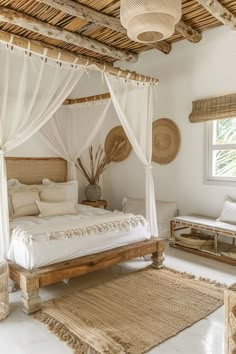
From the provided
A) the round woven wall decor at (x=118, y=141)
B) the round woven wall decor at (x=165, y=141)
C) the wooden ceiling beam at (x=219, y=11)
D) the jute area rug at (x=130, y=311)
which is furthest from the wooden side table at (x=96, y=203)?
the wooden ceiling beam at (x=219, y=11)

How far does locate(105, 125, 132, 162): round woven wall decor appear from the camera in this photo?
5305 millimetres

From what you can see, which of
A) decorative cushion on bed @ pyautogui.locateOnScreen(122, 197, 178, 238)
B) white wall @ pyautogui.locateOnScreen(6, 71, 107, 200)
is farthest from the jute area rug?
white wall @ pyautogui.locateOnScreen(6, 71, 107, 200)

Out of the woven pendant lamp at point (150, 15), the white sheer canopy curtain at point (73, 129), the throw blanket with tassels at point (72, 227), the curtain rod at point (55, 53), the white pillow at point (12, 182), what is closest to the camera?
the woven pendant lamp at point (150, 15)

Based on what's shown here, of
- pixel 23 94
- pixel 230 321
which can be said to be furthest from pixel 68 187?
pixel 230 321

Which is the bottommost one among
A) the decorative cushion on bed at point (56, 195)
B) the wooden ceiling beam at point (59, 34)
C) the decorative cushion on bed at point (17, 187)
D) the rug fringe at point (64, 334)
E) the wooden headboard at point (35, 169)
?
the rug fringe at point (64, 334)

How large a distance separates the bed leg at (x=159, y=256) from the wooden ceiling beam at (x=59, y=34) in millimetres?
2859

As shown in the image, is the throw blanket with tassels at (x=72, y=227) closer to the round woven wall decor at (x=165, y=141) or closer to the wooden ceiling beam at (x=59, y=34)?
the round woven wall decor at (x=165, y=141)

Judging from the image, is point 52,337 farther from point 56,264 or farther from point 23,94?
point 23,94

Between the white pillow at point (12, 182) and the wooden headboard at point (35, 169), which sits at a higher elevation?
the wooden headboard at point (35, 169)

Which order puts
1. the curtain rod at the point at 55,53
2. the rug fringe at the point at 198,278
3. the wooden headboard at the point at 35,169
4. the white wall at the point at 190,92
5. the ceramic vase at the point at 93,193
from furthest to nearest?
the ceramic vase at the point at 93,193 → the wooden headboard at the point at 35,169 → the white wall at the point at 190,92 → the rug fringe at the point at 198,278 → the curtain rod at the point at 55,53

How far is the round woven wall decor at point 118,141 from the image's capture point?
5.30 meters

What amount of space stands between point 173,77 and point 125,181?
1.96 metres

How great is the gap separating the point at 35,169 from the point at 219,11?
318cm

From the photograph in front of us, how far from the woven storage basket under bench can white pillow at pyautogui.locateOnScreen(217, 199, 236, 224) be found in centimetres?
7
